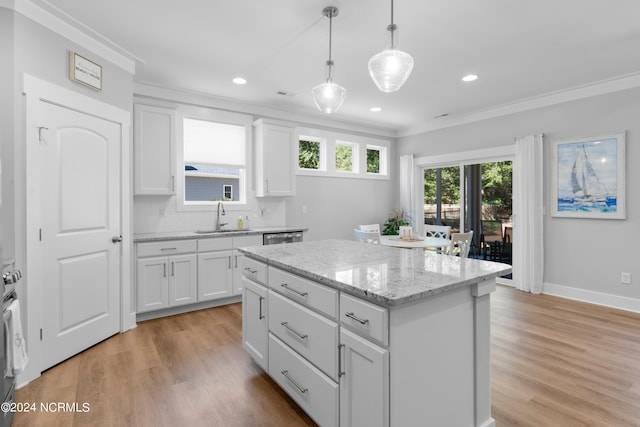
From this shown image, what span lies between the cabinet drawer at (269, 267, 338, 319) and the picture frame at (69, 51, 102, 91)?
7.48 feet

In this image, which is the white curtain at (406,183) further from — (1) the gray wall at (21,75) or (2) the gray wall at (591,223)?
(1) the gray wall at (21,75)

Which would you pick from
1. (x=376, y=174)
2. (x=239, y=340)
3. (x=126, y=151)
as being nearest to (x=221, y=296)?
(x=239, y=340)

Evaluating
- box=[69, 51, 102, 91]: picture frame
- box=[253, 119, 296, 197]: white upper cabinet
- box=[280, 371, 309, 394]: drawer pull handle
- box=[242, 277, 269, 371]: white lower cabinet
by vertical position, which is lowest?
box=[280, 371, 309, 394]: drawer pull handle

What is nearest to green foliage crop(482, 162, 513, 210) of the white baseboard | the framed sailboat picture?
the framed sailboat picture

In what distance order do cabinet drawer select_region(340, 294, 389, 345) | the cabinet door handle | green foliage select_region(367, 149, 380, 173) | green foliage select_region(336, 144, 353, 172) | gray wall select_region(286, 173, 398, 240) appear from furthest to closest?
green foliage select_region(367, 149, 380, 173) < green foliage select_region(336, 144, 353, 172) < gray wall select_region(286, 173, 398, 240) < the cabinet door handle < cabinet drawer select_region(340, 294, 389, 345)

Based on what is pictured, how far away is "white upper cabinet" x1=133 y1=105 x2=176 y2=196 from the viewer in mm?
3637

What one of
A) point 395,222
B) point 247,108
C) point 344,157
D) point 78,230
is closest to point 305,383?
point 78,230

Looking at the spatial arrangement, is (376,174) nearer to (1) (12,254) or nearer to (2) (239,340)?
(2) (239,340)

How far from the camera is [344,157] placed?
593 centimetres

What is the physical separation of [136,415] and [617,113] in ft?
17.8

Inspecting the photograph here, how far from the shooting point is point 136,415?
1933 mm

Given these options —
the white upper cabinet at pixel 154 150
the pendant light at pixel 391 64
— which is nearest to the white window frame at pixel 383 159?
the white upper cabinet at pixel 154 150

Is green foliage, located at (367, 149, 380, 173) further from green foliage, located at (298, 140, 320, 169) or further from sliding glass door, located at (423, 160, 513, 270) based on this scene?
green foliage, located at (298, 140, 320, 169)

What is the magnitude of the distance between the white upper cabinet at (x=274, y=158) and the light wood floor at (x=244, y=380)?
2021mm
